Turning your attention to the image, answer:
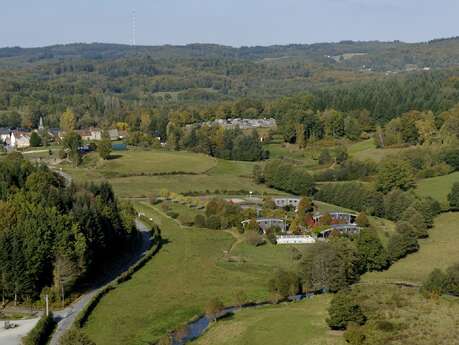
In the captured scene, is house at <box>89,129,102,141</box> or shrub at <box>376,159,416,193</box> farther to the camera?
house at <box>89,129,102,141</box>

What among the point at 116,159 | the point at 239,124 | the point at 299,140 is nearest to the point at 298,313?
the point at 116,159

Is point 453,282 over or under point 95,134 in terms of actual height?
over

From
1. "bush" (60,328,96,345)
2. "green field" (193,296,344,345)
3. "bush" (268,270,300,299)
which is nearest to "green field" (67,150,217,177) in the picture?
"bush" (268,270,300,299)

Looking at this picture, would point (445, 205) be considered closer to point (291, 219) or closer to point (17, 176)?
point (291, 219)

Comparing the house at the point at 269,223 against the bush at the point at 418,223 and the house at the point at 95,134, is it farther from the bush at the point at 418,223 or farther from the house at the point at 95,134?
the house at the point at 95,134

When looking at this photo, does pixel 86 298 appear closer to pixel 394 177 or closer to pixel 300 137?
pixel 394 177

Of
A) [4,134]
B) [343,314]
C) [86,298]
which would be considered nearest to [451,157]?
[343,314]

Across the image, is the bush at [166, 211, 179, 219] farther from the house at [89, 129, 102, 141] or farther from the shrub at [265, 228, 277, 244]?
the house at [89, 129, 102, 141]
